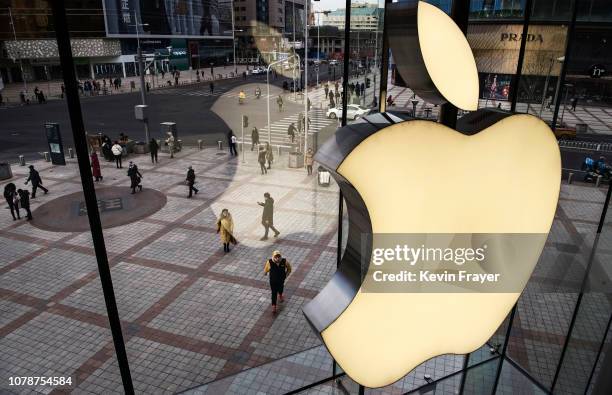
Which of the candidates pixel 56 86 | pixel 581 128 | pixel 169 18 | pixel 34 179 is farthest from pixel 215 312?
pixel 169 18

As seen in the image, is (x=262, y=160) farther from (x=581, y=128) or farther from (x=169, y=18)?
(x=169, y=18)

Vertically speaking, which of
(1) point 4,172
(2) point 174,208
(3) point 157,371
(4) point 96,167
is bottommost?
(3) point 157,371

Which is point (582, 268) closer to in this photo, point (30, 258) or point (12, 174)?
point (30, 258)

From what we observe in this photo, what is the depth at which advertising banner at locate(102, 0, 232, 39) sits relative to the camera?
59844 mm

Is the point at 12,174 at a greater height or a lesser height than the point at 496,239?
lesser

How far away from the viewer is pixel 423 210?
9.52ft

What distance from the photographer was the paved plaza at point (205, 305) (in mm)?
8195

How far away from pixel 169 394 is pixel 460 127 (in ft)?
23.8

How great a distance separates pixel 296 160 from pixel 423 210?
1987cm

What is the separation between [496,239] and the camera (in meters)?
3.24

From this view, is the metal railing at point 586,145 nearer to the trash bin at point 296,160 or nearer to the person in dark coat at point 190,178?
the trash bin at point 296,160

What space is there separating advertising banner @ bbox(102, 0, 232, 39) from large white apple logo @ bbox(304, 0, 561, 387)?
57410 millimetres

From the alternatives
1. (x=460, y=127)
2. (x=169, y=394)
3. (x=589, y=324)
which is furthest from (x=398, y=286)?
(x=589, y=324)

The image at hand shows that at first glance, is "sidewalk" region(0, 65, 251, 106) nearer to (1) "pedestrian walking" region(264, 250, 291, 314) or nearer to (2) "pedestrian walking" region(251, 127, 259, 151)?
(2) "pedestrian walking" region(251, 127, 259, 151)
